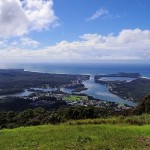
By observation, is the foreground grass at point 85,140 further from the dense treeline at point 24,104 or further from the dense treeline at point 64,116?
the dense treeline at point 24,104

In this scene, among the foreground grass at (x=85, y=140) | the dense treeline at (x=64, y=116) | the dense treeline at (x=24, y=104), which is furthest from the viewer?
the dense treeline at (x=24, y=104)

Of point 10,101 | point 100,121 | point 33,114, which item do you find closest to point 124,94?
point 10,101

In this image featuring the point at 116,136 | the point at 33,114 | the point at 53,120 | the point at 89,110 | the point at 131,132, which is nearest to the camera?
the point at 116,136

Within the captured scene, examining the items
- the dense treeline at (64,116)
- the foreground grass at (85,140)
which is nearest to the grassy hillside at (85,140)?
the foreground grass at (85,140)

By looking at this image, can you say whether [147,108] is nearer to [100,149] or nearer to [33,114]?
[33,114]

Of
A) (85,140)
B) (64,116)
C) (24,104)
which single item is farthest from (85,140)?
(24,104)

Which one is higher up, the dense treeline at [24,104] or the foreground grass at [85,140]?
the foreground grass at [85,140]

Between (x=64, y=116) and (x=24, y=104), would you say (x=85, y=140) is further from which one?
(x=24, y=104)

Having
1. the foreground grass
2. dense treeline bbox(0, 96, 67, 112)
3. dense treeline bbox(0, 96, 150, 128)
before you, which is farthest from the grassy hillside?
dense treeline bbox(0, 96, 67, 112)
